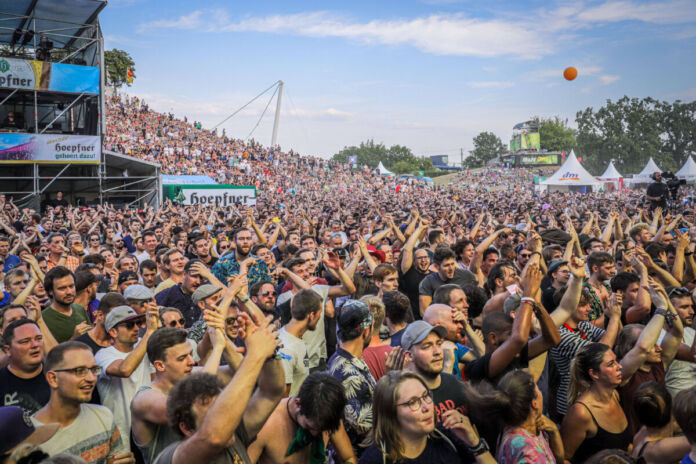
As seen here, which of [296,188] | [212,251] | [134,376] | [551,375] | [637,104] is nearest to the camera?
[134,376]

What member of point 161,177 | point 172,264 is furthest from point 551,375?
point 161,177

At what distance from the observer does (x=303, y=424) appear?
2.46 meters

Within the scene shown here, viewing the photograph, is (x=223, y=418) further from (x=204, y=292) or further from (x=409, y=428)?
(x=204, y=292)

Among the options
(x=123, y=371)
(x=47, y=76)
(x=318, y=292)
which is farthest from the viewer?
(x=47, y=76)

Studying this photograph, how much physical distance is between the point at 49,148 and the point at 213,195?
6146 millimetres

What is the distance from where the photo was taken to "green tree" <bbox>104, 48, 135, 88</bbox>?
43.8 metres

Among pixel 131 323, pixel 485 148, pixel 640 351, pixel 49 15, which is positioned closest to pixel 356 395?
pixel 131 323

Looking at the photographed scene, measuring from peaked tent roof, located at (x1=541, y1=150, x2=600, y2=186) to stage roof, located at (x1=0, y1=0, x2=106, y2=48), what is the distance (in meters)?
31.2

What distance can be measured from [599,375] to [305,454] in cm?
176

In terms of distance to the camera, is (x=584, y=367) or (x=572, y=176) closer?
(x=584, y=367)

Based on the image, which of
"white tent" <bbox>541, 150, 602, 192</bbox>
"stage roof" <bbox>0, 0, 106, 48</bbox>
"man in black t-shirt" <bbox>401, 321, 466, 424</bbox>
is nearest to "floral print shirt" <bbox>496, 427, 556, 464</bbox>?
"man in black t-shirt" <bbox>401, 321, 466, 424</bbox>

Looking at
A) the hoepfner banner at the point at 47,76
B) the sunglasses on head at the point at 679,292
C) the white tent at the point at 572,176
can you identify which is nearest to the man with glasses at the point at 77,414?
the sunglasses on head at the point at 679,292

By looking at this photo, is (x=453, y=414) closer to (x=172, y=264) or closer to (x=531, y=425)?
(x=531, y=425)

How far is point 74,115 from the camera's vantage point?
21.2 metres
